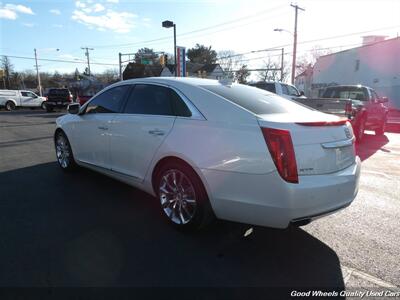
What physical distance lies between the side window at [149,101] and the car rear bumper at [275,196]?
1.10 metres

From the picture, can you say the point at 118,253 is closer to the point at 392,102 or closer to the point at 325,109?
the point at 325,109

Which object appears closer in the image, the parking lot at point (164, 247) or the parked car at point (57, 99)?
the parking lot at point (164, 247)

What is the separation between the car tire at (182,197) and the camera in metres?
3.50

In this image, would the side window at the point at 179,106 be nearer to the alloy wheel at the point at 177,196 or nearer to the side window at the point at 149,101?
the side window at the point at 149,101

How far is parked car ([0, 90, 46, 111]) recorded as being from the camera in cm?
2977

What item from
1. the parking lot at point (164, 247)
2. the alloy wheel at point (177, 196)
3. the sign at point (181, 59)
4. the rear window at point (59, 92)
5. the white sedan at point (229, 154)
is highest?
the sign at point (181, 59)

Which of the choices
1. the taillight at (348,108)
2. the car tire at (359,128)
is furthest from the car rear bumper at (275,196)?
the car tire at (359,128)

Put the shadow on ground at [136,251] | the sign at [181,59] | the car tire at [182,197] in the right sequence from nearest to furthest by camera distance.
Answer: the shadow on ground at [136,251] → the car tire at [182,197] → the sign at [181,59]

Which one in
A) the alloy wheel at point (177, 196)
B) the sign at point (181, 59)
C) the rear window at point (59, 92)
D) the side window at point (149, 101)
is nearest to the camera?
the alloy wheel at point (177, 196)

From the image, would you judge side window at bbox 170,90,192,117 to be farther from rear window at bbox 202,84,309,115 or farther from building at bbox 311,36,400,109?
building at bbox 311,36,400,109

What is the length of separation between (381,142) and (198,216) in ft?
30.2

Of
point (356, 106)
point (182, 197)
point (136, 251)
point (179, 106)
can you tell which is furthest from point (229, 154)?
point (356, 106)

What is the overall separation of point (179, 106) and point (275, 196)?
1561mm

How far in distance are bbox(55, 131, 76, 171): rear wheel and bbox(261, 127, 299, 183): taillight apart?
4.12 metres
